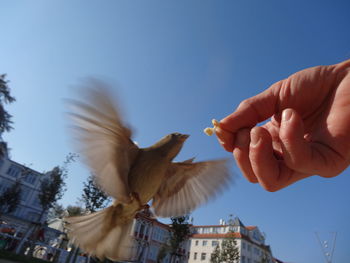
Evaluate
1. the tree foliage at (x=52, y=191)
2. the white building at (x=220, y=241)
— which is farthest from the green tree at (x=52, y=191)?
the white building at (x=220, y=241)

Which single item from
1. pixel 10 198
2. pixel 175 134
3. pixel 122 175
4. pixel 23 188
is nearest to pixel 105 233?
pixel 122 175

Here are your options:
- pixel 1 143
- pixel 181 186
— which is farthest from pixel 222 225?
pixel 181 186

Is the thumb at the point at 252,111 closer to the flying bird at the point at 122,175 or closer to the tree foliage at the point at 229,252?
the flying bird at the point at 122,175

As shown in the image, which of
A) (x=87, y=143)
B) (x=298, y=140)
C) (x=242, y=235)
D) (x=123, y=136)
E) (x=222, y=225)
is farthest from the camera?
(x=222, y=225)

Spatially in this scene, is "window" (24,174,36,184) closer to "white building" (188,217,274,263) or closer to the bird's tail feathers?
"white building" (188,217,274,263)

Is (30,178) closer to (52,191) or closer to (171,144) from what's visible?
(52,191)

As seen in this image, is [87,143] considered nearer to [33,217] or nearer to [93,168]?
[93,168]
